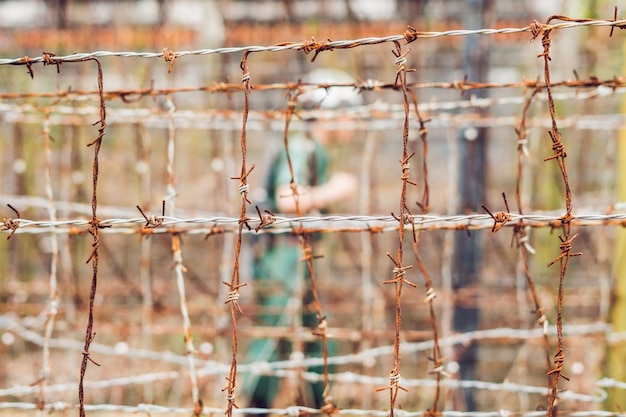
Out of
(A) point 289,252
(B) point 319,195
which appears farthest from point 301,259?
(A) point 289,252

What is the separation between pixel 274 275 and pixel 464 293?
0.87 meters

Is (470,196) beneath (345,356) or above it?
above

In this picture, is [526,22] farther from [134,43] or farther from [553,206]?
[134,43]

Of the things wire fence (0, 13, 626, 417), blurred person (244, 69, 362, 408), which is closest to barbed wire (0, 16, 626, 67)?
wire fence (0, 13, 626, 417)

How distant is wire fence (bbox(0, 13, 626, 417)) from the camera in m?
1.57

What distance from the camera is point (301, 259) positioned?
57.8 inches

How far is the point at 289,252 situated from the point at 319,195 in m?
0.33

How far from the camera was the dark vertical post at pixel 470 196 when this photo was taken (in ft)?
9.66

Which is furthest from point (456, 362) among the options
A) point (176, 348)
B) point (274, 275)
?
point (176, 348)

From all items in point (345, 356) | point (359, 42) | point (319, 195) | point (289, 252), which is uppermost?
point (319, 195)

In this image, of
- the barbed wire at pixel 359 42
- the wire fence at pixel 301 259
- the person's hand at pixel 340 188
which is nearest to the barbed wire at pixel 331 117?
the wire fence at pixel 301 259

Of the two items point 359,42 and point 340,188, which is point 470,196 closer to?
point 340,188

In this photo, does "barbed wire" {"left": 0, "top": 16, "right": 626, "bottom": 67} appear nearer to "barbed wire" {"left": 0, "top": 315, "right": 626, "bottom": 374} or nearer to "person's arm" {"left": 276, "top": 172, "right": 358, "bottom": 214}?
"barbed wire" {"left": 0, "top": 315, "right": 626, "bottom": 374}

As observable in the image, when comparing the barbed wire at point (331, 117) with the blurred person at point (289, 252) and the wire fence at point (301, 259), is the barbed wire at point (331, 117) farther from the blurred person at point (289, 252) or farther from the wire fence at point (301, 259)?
the blurred person at point (289, 252)
